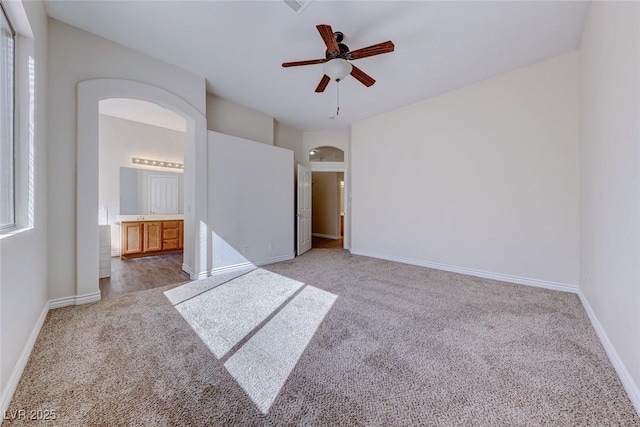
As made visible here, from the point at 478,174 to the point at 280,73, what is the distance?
339 centimetres

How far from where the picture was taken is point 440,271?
13.6 ft

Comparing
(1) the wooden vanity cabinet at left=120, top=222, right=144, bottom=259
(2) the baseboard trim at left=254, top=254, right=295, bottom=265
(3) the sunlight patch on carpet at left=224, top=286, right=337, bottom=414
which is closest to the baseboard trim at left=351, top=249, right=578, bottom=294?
(2) the baseboard trim at left=254, top=254, right=295, bottom=265

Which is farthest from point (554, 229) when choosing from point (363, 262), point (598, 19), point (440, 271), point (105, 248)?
point (105, 248)

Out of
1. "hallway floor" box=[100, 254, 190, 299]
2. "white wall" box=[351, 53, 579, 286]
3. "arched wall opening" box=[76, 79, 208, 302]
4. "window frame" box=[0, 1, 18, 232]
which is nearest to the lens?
"window frame" box=[0, 1, 18, 232]

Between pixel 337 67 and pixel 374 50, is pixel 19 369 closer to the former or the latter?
pixel 337 67

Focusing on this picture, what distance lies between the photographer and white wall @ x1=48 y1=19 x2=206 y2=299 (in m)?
2.54

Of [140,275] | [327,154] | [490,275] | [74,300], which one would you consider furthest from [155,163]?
[490,275]

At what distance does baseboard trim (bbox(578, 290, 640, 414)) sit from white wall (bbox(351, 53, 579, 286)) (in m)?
1.20

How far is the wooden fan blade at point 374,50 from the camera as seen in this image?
230 centimetres

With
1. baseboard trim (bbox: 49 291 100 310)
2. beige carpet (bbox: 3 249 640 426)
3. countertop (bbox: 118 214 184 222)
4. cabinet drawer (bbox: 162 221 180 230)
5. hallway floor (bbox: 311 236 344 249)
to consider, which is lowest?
beige carpet (bbox: 3 249 640 426)

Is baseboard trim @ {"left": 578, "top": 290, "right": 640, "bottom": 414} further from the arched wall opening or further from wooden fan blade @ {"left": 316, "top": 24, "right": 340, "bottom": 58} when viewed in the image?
the arched wall opening

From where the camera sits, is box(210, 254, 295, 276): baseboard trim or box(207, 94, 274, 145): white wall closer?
box(210, 254, 295, 276): baseboard trim

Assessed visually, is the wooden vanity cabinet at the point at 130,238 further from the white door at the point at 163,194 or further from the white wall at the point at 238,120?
the white wall at the point at 238,120

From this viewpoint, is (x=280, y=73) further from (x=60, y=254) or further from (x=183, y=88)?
(x=60, y=254)
